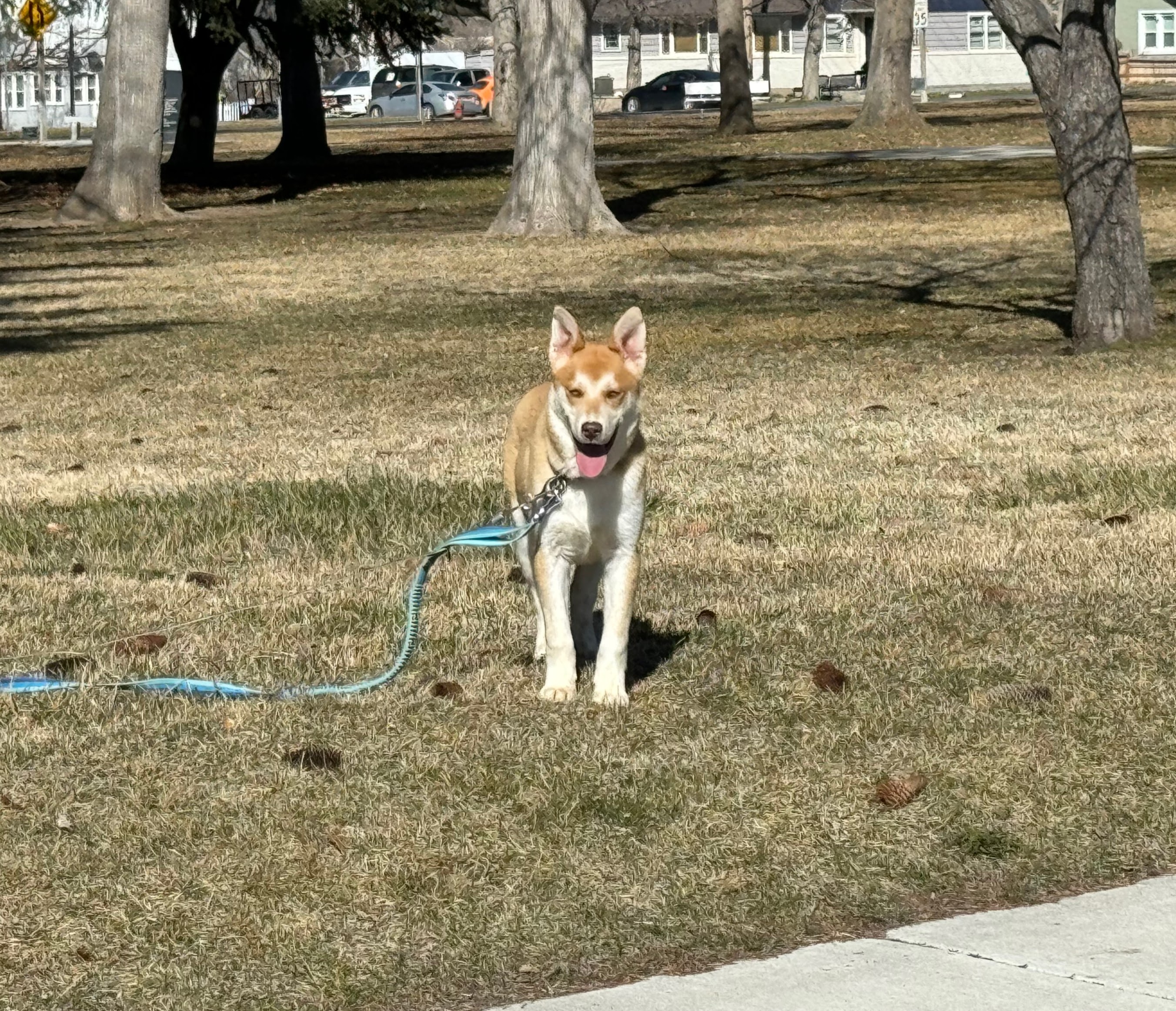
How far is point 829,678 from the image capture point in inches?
235

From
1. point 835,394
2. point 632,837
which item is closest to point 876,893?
point 632,837

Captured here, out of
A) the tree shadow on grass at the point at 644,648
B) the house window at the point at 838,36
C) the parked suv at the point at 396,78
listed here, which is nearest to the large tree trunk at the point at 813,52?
the house window at the point at 838,36

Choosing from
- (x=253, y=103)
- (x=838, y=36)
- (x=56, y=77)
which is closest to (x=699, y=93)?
(x=838, y=36)

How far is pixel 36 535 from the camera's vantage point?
8.34 metres

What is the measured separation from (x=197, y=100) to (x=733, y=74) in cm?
1094

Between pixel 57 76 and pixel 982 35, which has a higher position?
pixel 982 35

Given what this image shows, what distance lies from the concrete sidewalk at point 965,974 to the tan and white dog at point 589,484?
5.34 feet

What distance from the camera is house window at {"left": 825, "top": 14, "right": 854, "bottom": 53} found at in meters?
93.6

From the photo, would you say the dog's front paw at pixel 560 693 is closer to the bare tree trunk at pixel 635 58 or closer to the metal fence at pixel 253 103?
the metal fence at pixel 253 103

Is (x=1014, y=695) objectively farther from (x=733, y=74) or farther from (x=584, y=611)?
(x=733, y=74)

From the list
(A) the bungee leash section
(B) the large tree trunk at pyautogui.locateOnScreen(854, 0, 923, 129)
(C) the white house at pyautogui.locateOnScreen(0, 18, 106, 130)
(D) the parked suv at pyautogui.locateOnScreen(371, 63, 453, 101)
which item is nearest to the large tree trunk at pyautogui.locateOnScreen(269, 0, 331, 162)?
(B) the large tree trunk at pyautogui.locateOnScreen(854, 0, 923, 129)

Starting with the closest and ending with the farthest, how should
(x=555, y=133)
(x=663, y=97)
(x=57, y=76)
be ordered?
(x=555, y=133) < (x=663, y=97) < (x=57, y=76)

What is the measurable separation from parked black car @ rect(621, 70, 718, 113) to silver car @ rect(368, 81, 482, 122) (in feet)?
20.7

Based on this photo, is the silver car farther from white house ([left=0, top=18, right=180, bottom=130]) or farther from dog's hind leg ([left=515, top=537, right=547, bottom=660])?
dog's hind leg ([left=515, top=537, right=547, bottom=660])
